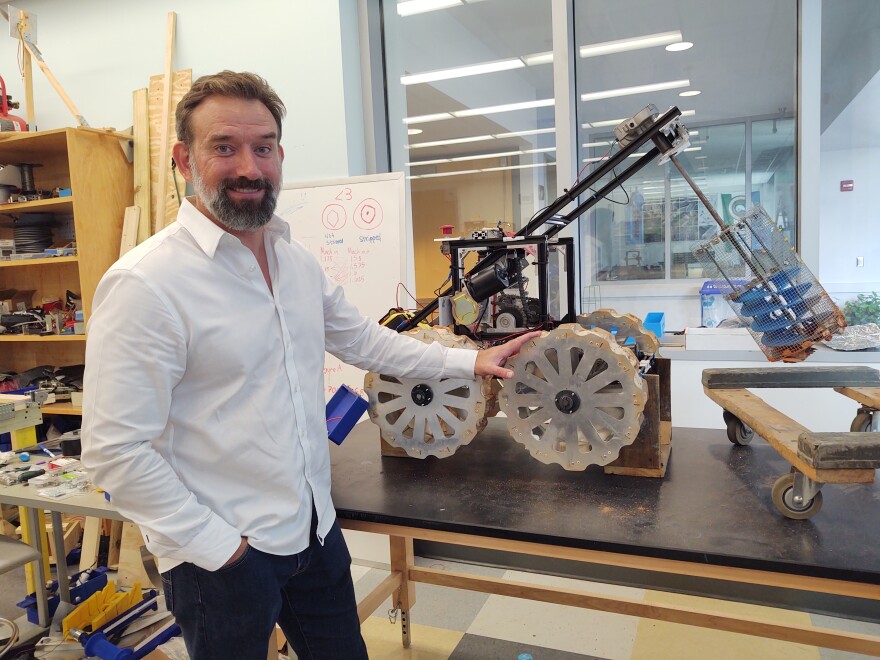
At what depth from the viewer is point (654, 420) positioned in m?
1.48

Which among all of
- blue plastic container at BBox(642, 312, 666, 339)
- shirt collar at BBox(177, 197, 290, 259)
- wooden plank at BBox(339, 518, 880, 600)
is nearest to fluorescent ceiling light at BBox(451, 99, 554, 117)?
blue plastic container at BBox(642, 312, 666, 339)

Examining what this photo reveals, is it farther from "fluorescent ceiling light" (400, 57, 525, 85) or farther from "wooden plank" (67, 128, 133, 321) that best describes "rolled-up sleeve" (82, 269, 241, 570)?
"fluorescent ceiling light" (400, 57, 525, 85)

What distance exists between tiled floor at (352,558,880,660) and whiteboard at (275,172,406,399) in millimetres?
1001

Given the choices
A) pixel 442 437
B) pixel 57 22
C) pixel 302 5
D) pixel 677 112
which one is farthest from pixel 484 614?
pixel 57 22

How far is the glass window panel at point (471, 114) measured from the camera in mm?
3035

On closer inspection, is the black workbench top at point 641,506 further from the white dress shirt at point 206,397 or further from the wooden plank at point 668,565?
the white dress shirt at point 206,397

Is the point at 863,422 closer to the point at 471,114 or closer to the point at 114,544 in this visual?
the point at 471,114

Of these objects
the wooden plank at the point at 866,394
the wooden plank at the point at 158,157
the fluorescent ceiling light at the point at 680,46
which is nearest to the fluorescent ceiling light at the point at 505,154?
the fluorescent ceiling light at the point at 680,46

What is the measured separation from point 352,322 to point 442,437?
0.38 m

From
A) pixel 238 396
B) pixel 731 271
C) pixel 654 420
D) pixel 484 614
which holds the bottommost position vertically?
pixel 484 614

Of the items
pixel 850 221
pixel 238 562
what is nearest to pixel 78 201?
pixel 238 562

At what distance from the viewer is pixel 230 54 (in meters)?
3.12

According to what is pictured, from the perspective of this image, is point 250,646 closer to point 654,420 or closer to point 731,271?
point 654,420

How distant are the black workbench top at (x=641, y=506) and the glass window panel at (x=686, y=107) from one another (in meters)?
1.35
